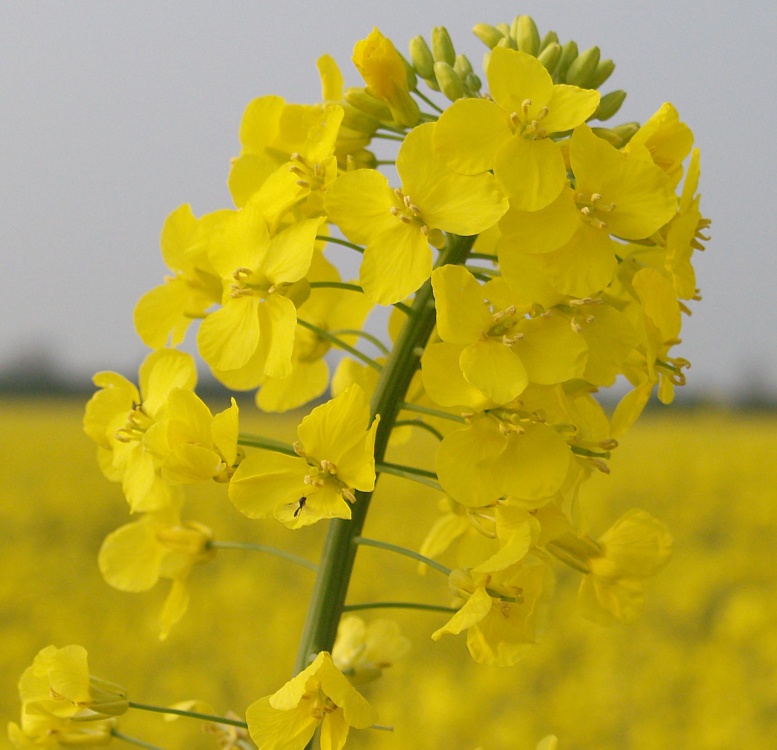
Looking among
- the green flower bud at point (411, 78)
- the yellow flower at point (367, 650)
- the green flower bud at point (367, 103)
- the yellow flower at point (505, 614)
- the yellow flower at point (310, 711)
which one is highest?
the green flower bud at point (411, 78)

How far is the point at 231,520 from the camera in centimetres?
783

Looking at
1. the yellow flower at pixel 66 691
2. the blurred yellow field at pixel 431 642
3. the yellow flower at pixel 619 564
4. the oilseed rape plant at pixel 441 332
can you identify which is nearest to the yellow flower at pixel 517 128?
the oilseed rape plant at pixel 441 332

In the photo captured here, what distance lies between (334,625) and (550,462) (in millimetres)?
378

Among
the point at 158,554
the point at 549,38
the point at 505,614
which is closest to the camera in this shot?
the point at 505,614

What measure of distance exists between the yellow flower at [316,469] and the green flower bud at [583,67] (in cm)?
62

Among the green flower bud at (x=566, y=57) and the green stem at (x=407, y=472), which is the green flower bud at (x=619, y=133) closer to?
the green flower bud at (x=566, y=57)

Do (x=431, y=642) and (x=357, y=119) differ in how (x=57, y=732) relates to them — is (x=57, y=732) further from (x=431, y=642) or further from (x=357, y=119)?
(x=431, y=642)

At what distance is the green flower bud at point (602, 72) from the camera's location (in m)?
1.35

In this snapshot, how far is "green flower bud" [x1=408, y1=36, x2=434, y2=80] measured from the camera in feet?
4.37

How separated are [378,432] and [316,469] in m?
0.15

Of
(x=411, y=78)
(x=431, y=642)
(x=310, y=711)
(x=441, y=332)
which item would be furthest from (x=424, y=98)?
(x=431, y=642)

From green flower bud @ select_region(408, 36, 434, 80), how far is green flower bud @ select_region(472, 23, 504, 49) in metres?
0.11

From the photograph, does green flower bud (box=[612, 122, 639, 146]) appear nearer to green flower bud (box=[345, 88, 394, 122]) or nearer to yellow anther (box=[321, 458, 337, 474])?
green flower bud (box=[345, 88, 394, 122])

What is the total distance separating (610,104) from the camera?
133 centimetres
